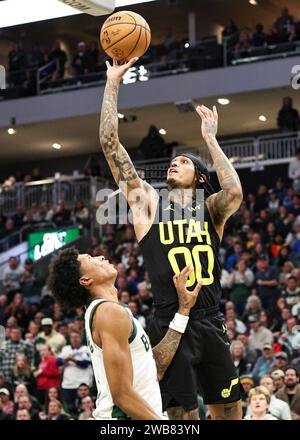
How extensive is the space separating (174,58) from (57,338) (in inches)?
409

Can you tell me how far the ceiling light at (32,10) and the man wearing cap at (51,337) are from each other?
29.8 ft

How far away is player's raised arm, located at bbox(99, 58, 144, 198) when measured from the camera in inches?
277

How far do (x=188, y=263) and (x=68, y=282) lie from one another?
1.27 m

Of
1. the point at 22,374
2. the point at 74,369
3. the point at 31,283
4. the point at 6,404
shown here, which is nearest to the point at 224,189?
the point at 6,404

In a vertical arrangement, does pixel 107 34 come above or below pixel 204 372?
above

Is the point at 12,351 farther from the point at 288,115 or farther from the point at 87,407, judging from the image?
the point at 288,115

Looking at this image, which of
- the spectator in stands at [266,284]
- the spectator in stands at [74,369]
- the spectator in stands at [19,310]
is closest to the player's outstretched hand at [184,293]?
the spectator in stands at [74,369]

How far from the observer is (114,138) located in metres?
7.04

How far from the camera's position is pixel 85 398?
14.0m

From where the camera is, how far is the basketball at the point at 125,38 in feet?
24.1

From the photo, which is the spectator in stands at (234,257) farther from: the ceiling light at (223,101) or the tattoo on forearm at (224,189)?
the tattoo on forearm at (224,189)

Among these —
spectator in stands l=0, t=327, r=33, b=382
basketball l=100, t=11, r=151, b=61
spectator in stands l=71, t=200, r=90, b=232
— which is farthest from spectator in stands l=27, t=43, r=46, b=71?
basketball l=100, t=11, r=151, b=61

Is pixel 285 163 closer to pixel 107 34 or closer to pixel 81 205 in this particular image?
pixel 81 205

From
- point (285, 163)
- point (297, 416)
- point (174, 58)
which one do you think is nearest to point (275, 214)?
point (285, 163)
